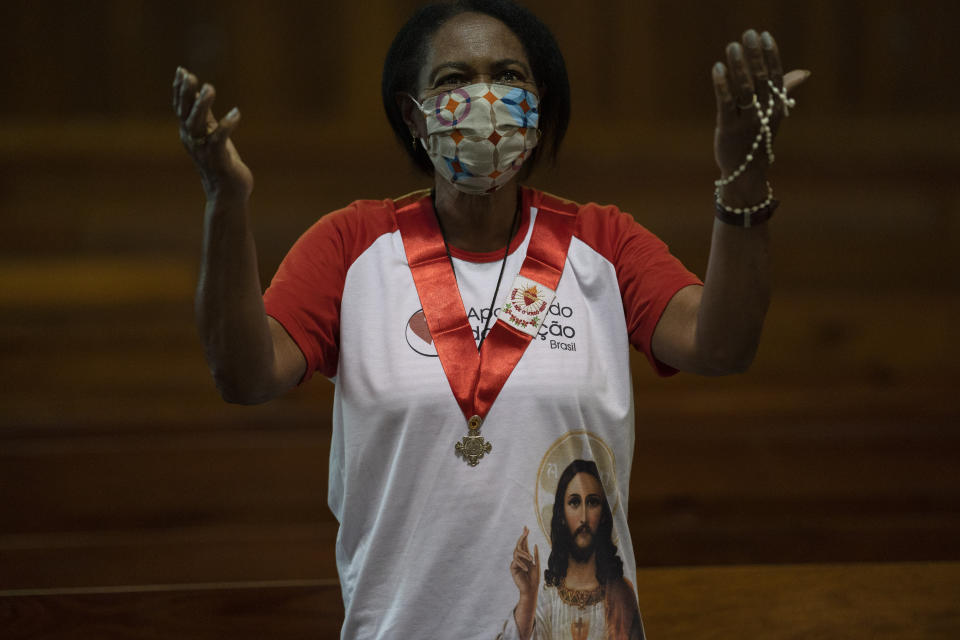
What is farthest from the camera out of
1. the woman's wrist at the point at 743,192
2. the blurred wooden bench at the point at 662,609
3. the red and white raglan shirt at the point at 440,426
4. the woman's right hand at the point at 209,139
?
the blurred wooden bench at the point at 662,609

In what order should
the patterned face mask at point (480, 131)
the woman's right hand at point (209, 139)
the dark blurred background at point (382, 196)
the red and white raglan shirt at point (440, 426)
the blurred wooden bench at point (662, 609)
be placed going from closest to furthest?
the woman's right hand at point (209, 139) → the red and white raglan shirt at point (440, 426) → the patterned face mask at point (480, 131) → the blurred wooden bench at point (662, 609) → the dark blurred background at point (382, 196)

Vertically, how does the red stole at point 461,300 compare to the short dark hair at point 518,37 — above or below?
below

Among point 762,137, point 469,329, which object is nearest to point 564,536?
point 469,329

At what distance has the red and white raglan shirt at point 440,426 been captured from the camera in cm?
118

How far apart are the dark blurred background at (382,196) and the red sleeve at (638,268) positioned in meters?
1.39

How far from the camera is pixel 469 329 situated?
4.08ft

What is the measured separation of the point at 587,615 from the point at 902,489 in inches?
69.0

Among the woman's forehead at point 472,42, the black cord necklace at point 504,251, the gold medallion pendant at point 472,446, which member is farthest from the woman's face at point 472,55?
the gold medallion pendant at point 472,446

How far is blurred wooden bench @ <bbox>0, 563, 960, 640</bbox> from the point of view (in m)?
1.83

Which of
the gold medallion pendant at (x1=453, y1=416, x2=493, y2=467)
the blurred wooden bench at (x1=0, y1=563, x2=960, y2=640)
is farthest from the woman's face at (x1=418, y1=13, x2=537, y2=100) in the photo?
the blurred wooden bench at (x1=0, y1=563, x2=960, y2=640)

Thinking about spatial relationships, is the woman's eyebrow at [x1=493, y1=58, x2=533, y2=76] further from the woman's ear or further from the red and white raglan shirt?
the red and white raglan shirt

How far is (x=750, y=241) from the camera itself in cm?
111

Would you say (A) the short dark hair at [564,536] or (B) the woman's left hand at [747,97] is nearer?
(B) the woman's left hand at [747,97]

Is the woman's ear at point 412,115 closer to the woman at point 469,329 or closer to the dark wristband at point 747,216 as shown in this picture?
the woman at point 469,329
